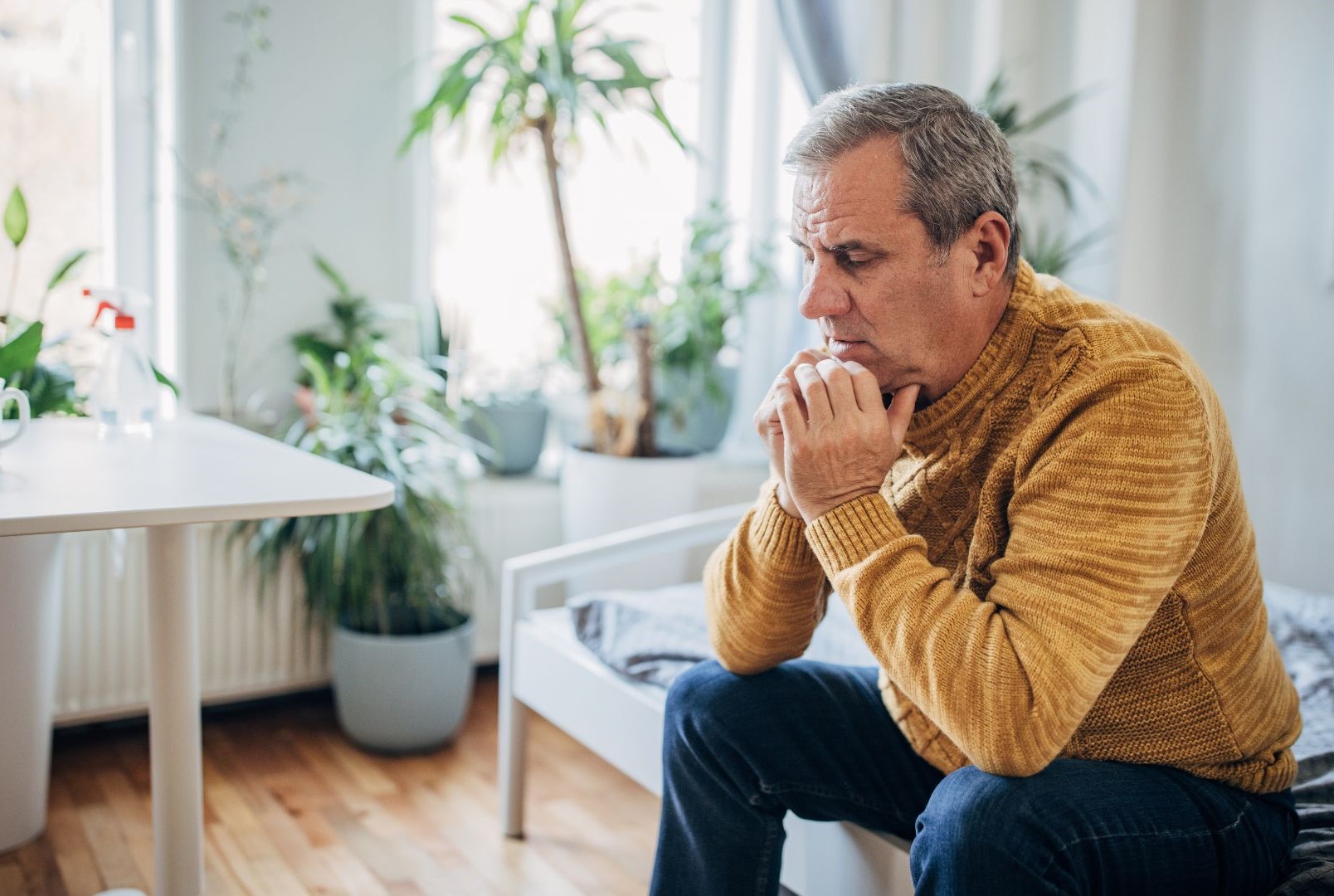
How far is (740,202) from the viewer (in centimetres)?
347

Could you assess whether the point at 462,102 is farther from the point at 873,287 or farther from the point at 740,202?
the point at 873,287

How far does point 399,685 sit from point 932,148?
175 cm

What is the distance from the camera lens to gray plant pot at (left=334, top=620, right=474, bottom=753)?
8.13 ft

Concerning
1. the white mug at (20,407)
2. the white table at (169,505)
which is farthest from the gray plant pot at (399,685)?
the white mug at (20,407)

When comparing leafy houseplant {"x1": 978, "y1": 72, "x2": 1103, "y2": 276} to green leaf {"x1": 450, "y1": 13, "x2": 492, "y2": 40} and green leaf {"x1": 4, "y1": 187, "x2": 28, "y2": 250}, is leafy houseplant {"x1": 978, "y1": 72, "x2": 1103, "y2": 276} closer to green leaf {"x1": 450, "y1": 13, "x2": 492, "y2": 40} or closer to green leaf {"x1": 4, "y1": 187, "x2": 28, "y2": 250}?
green leaf {"x1": 450, "y1": 13, "x2": 492, "y2": 40}

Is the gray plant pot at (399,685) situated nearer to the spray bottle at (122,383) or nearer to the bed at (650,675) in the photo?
the bed at (650,675)

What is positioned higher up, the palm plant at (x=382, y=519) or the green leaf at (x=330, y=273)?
the green leaf at (x=330, y=273)

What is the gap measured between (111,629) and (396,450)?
2.21 ft

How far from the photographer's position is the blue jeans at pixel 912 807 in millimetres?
1062

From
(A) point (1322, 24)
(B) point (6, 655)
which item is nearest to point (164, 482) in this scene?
(B) point (6, 655)

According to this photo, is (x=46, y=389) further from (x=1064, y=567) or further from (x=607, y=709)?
(x=1064, y=567)

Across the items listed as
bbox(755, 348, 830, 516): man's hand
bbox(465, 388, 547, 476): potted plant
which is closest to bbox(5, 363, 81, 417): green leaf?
bbox(465, 388, 547, 476): potted plant

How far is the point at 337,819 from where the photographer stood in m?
2.23

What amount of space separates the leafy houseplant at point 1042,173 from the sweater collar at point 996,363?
1.35 meters
